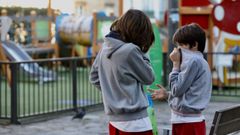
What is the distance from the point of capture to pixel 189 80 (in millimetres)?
4414

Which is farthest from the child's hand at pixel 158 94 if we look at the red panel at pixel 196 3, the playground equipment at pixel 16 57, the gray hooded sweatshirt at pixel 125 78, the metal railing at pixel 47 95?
the red panel at pixel 196 3

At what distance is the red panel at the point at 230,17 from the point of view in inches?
543

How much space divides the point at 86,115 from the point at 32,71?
13.7ft

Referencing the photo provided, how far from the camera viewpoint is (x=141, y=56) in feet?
12.0

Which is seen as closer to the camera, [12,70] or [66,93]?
[12,70]

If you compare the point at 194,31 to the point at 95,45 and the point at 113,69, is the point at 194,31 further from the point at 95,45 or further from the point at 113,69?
the point at 95,45

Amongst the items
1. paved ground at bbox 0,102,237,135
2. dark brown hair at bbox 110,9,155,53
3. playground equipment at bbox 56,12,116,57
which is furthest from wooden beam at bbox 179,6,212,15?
dark brown hair at bbox 110,9,155,53

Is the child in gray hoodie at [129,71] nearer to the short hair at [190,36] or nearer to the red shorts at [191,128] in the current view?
the short hair at [190,36]

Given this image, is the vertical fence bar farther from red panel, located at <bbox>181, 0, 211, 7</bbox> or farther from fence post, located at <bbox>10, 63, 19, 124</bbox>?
red panel, located at <bbox>181, 0, 211, 7</bbox>

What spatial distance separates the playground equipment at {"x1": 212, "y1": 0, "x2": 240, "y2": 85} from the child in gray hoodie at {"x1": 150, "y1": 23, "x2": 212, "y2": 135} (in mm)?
9148

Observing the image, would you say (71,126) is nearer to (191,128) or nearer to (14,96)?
(14,96)

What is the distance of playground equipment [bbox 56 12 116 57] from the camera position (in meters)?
20.6

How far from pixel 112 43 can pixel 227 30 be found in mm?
10732

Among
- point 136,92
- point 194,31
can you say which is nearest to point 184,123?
point 194,31
